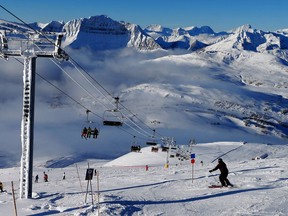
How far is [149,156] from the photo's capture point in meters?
96.8

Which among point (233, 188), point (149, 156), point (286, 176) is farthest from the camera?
point (149, 156)

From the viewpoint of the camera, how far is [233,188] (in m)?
20.1

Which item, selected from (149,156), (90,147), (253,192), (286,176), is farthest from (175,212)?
Result: (90,147)

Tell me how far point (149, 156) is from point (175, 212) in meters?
81.7

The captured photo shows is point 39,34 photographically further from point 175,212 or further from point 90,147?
point 90,147

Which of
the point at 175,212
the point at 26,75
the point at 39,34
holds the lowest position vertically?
the point at 175,212

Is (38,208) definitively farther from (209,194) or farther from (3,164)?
(3,164)

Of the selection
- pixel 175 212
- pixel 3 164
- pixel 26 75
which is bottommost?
pixel 3 164

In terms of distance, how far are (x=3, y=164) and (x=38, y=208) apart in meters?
173

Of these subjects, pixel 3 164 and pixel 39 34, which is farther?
pixel 3 164

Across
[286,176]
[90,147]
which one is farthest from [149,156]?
[90,147]

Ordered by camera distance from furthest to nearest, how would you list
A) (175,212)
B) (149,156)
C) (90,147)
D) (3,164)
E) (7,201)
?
1. (90,147)
2. (3,164)
3. (149,156)
4. (7,201)
5. (175,212)

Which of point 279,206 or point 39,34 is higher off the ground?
point 39,34

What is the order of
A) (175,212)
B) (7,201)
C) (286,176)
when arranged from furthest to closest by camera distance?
(286,176)
(7,201)
(175,212)
